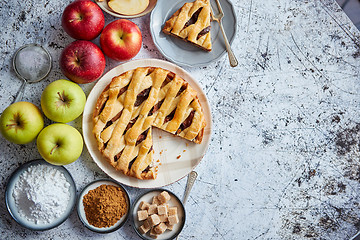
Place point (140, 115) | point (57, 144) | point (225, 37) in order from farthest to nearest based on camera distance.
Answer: point (225, 37), point (140, 115), point (57, 144)

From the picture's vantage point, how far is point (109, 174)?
5.49ft

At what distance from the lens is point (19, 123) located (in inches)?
61.1

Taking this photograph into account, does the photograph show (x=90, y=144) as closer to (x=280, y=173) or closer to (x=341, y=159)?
(x=280, y=173)

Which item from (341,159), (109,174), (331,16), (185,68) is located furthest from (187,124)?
(331,16)

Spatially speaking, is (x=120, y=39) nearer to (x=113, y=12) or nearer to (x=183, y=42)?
(x=113, y=12)

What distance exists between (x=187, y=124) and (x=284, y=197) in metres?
0.71

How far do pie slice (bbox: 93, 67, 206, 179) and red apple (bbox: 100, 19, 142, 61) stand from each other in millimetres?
106

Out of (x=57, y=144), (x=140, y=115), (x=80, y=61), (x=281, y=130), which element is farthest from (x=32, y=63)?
(x=281, y=130)

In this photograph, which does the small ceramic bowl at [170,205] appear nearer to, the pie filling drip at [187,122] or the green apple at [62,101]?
the pie filling drip at [187,122]

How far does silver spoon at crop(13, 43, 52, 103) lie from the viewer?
168cm

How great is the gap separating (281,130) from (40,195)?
1.31 metres

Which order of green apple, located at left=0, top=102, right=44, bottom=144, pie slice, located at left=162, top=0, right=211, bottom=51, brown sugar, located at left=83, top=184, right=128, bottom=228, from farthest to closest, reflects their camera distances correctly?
pie slice, located at left=162, top=0, right=211, bottom=51 → brown sugar, located at left=83, top=184, right=128, bottom=228 → green apple, located at left=0, top=102, right=44, bottom=144

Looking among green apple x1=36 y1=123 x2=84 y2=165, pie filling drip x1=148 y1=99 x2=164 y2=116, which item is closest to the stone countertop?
pie filling drip x1=148 y1=99 x2=164 y2=116

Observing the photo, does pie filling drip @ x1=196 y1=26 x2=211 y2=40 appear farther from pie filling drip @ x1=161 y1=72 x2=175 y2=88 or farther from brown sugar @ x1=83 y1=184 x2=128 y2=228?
brown sugar @ x1=83 y1=184 x2=128 y2=228
